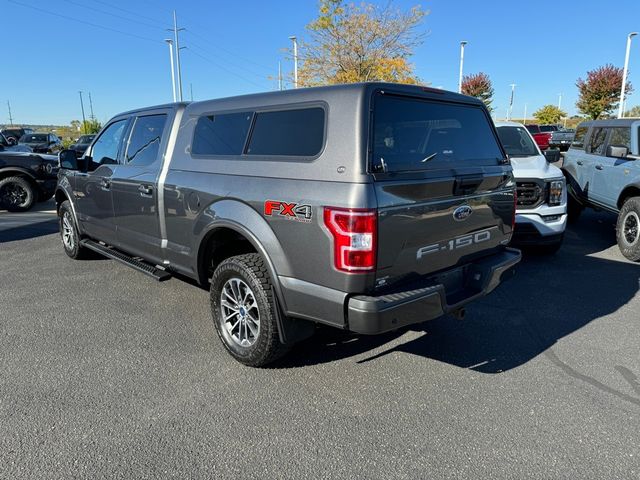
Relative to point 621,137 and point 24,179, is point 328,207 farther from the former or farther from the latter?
point 24,179

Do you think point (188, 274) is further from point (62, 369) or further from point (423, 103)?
point (423, 103)

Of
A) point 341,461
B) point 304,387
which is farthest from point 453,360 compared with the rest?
point 341,461

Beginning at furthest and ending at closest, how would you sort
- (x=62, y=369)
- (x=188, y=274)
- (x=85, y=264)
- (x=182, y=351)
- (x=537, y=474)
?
(x=85, y=264) < (x=188, y=274) < (x=182, y=351) < (x=62, y=369) < (x=537, y=474)

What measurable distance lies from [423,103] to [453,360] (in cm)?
190

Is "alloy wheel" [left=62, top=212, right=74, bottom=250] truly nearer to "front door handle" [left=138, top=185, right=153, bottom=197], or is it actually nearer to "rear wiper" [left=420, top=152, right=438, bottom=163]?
"front door handle" [left=138, top=185, right=153, bottom=197]

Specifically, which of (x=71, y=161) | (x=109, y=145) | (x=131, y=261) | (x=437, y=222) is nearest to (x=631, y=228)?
(x=437, y=222)

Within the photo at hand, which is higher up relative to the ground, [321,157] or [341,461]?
[321,157]

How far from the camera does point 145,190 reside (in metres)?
4.21

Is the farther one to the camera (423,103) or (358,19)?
(358,19)

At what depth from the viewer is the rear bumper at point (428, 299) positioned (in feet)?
8.43

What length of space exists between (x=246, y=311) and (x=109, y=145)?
3.03 m

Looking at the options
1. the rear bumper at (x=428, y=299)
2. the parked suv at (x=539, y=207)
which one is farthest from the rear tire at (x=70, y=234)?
the parked suv at (x=539, y=207)

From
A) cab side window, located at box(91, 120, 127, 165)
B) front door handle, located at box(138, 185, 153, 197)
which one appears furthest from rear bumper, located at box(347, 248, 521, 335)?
cab side window, located at box(91, 120, 127, 165)

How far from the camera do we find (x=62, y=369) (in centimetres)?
334
